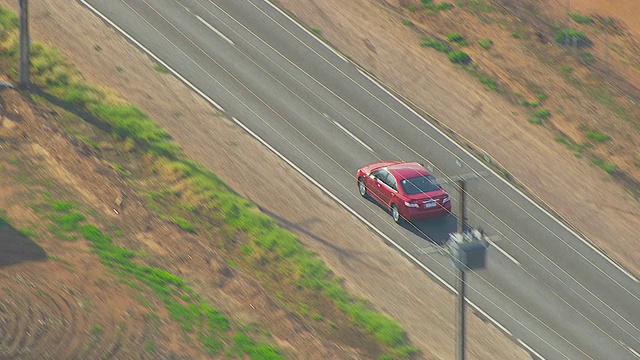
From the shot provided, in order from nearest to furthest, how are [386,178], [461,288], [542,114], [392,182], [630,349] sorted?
[461,288] < [630,349] < [392,182] < [386,178] < [542,114]

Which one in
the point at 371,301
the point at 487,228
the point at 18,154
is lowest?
the point at 18,154

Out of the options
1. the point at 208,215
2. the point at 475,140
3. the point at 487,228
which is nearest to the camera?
the point at 208,215

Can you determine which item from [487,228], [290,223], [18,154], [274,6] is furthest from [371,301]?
[274,6]

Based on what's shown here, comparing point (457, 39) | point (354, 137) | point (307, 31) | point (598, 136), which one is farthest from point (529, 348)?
point (307, 31)

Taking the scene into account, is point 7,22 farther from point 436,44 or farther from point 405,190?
point 436,44

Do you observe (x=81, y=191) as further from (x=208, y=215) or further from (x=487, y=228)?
(x=487, y=228)

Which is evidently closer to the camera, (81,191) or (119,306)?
(119,306)

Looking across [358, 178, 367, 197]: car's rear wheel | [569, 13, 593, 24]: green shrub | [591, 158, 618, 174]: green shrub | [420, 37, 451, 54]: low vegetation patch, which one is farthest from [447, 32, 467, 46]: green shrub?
[358, 178, 367, 197]: car's rear wheel
